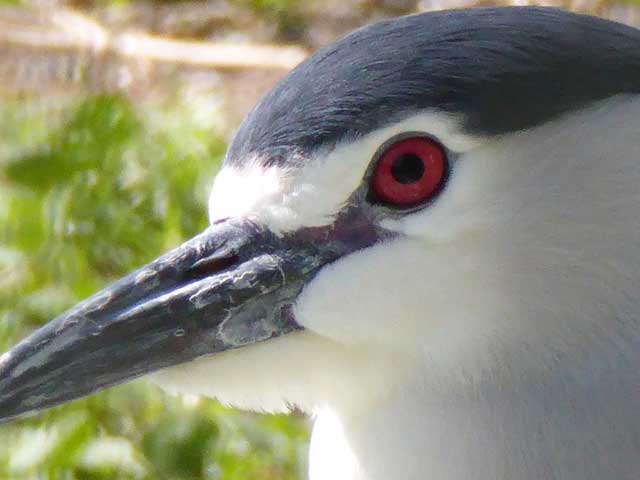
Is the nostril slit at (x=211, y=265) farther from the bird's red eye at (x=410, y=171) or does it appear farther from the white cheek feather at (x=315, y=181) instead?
the bird's red eye at (x=410, y=171)

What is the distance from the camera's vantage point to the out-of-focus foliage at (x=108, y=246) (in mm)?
3090

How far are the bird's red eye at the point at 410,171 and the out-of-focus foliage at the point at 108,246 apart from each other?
1373 millimetres

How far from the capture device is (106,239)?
3836 mm

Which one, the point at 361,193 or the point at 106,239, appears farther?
the point at 106,239

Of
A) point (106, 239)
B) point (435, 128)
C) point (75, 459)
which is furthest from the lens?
point (106, 239)

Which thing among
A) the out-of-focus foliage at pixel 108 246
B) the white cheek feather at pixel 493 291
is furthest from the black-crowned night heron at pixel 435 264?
the out-of-focus foliage at pixel 108 246

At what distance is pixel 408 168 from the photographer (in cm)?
185

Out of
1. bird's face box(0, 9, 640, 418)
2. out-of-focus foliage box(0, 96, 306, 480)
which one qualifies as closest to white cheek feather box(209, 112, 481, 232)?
bird's face box(0, 9, 640, 418)

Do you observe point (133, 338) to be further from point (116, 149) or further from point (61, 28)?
point (61, 28)

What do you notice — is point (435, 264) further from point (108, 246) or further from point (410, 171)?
point (108, 246)

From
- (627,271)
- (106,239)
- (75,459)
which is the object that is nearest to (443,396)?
(627,271)

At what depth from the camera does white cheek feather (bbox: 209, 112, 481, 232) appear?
1851mm

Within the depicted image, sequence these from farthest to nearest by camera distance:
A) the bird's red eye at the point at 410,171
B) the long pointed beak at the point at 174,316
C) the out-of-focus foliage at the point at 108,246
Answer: the out-of-focus foliage at the point at 108,246 < the long pointed beak at the point at 174,316 < the bird's red eye at the point at 410,171

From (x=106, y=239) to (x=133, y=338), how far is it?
6.25 feet
